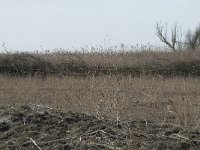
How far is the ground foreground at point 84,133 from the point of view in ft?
15.8

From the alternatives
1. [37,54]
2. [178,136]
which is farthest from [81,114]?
[37,54]

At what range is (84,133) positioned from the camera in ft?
16.9

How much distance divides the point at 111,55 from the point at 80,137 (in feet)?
49.2

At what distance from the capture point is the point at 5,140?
17.2 ft

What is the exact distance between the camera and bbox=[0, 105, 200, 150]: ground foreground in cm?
480

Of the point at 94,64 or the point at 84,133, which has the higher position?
the point at 94,64

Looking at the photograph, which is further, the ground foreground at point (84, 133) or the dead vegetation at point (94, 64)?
the dead vegetation at point (94, 64)

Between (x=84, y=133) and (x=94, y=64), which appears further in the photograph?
(x=94, y=64)

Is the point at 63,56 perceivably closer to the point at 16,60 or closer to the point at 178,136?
the point at 16,60

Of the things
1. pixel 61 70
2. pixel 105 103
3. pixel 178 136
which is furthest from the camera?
pixel 61 70

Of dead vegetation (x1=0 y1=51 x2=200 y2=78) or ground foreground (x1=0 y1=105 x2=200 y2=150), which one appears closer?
ground foreground (x1=0 y1=105 x2=200 y2=150)

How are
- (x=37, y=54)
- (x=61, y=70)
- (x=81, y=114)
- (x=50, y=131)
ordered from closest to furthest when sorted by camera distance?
(x=50, y=131)
(x=81, y=114)
(x=61, y=70)
(x=37, y=54)

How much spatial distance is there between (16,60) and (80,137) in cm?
1517

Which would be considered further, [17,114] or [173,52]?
[173,52]
